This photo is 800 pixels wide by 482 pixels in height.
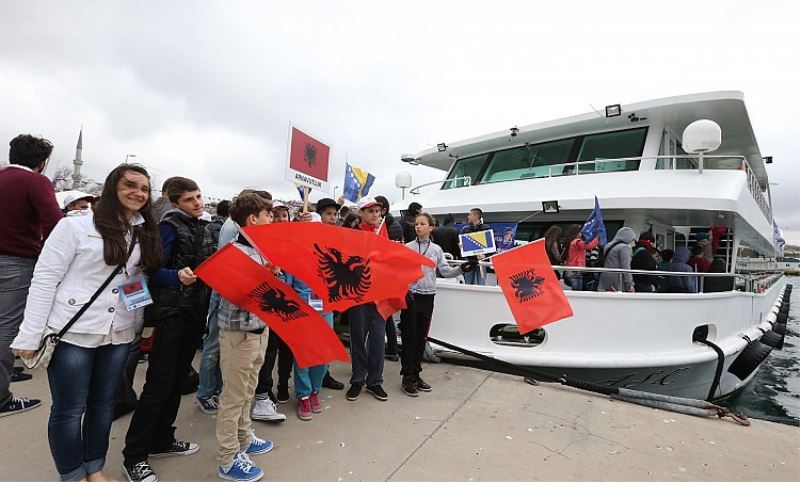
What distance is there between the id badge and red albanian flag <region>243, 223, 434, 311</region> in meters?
0.60

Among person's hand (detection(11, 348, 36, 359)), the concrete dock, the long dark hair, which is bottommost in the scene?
the concrete dock

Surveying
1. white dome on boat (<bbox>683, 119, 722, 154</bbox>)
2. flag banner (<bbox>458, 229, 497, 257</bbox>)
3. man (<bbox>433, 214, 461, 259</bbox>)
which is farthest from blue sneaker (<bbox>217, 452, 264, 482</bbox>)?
white dome on boat (<bbox>683, 119, 722, 154</bbox>)

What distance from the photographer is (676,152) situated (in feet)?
27.9

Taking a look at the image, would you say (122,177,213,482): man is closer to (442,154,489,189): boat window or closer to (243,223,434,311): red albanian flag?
(243,223,434,311): red albanian flag

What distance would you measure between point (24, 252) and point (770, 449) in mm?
5552

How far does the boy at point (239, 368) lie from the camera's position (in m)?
2.30

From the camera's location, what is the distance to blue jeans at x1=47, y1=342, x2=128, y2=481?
1.89 meters

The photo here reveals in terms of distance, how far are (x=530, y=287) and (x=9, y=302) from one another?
159 inches

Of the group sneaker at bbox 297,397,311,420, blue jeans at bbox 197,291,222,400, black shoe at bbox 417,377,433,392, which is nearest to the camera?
blue jeans at bbox 197,291,222,400

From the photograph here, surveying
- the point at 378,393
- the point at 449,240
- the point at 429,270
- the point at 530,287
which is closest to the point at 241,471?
the point at 378,393

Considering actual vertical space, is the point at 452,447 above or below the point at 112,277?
below

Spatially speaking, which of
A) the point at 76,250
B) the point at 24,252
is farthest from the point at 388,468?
the point at 24,252

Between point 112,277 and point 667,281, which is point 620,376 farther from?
point 112,277

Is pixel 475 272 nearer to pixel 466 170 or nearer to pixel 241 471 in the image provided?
pixel 241 471
